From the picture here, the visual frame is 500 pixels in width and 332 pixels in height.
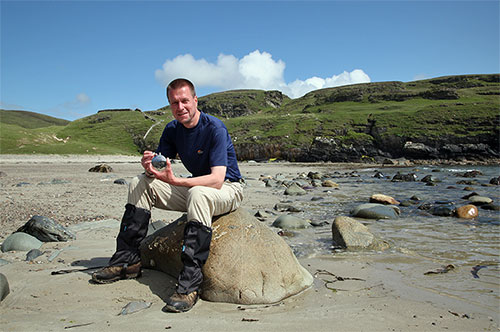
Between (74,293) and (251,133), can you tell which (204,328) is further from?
(251,133)

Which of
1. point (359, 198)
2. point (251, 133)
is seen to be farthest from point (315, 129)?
point (359, 198)

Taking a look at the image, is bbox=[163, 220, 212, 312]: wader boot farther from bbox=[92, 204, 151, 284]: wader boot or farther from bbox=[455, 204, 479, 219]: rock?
bbox=[455, 204, 479, 219]: rock

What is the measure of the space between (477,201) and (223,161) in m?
13.2

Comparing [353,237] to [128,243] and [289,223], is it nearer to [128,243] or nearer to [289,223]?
[289,223]

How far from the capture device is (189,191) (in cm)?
398

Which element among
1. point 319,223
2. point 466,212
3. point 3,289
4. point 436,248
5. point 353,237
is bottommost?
point 466,212

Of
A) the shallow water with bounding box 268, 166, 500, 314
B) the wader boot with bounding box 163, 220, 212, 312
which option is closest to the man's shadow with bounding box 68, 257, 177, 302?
the wader boot with bounding box 163, 220, 212, 312

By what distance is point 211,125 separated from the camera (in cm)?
428

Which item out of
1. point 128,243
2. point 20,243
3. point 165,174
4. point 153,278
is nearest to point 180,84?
point 165,174

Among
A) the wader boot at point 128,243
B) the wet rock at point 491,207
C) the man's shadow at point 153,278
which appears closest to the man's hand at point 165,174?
the wader boot at point 128,243

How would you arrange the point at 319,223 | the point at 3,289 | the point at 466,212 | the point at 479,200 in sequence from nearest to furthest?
1. the point at 3,289
2. the point at 319,223
3. the point at 466,212
4. the point at 479,200

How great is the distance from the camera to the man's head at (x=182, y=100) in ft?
13.8

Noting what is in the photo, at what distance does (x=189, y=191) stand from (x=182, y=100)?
1163mm

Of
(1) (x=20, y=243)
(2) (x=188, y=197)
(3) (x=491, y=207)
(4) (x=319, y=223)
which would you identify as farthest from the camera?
(3) (x=491, y=207)
